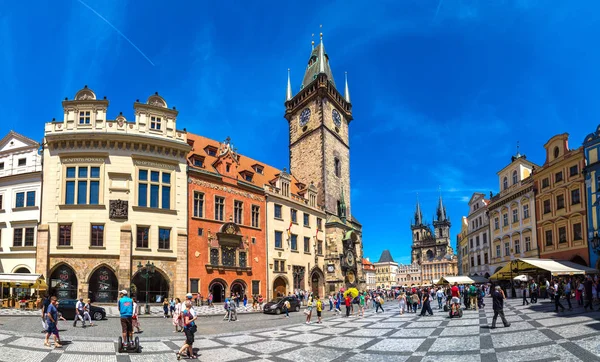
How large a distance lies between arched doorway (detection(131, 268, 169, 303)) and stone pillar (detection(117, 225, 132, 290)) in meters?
0.93

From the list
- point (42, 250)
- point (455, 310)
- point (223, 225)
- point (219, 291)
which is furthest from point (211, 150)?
point (455, 310)

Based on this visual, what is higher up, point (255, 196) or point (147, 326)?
point (255, 196)

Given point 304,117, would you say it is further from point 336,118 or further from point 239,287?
point 239,287

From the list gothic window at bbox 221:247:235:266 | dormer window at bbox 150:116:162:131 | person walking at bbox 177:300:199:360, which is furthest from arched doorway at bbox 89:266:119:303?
person walking at bbox 177:300:199:360

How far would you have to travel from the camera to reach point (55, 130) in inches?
1324

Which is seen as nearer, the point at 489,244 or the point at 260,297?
the point at 260,297

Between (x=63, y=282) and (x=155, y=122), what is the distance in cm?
1415

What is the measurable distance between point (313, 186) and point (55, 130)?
29726 mm

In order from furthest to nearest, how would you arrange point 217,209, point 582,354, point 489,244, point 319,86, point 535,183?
point 319,86 → point 489,244 → point 535,183 → point 217,209 → point 582,354

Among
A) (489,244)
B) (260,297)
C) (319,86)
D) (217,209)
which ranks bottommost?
(260,297)

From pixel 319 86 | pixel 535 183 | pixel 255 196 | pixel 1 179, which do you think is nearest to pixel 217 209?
pixel 255 196

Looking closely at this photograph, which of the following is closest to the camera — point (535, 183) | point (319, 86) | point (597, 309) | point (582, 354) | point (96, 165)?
point (582, 354)

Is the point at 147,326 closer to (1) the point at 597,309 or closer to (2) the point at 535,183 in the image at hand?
(1) the point at 597,309

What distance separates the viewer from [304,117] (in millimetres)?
61844
